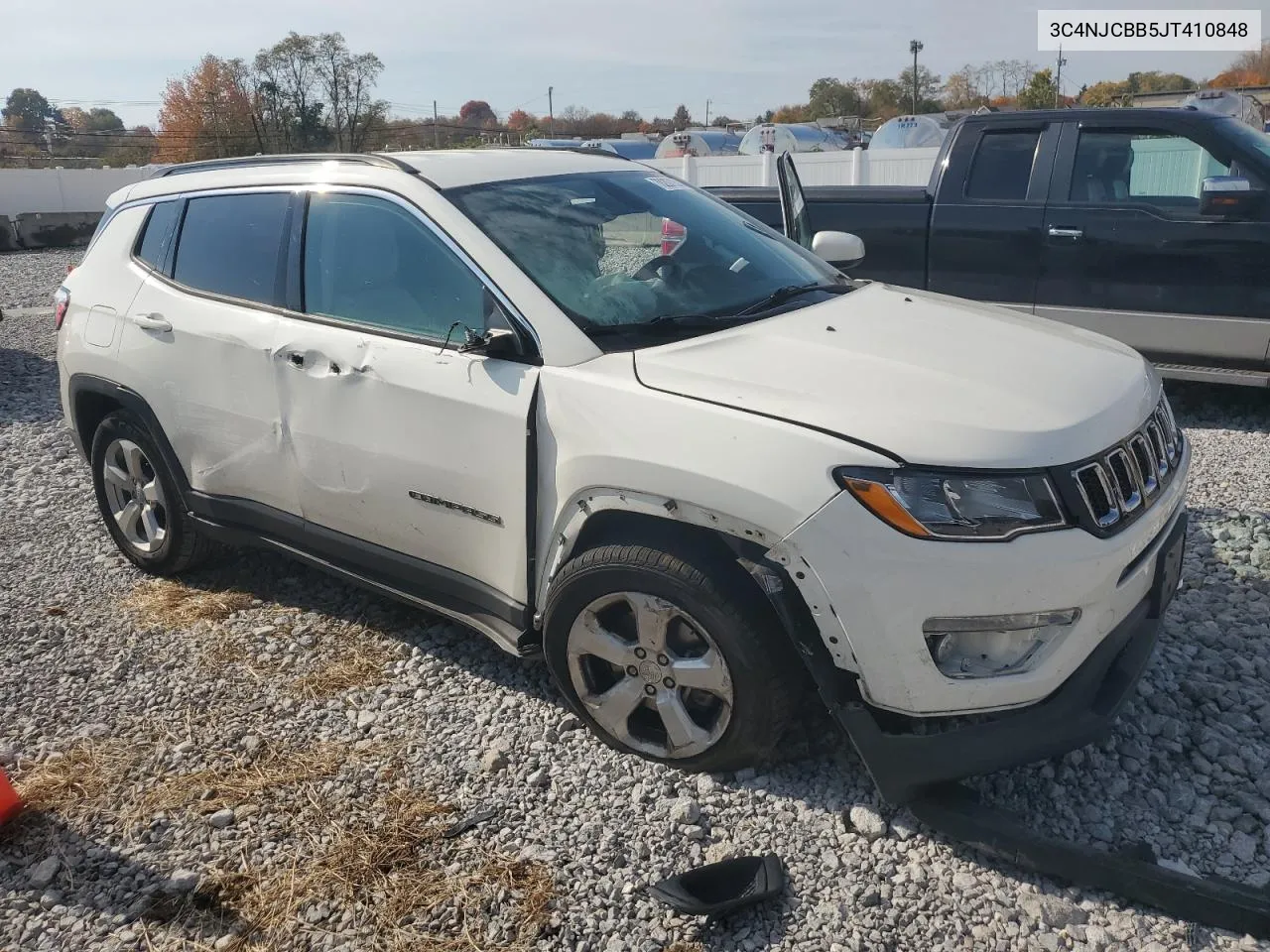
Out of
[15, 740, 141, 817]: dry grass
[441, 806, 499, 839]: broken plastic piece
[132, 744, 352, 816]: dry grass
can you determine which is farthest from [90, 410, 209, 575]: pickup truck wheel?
[441, 806, 499, 839]: broken plastic piece

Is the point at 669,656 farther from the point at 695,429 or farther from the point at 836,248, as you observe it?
the point at 836,248

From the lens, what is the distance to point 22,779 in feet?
10.7

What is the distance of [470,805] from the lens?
2986mm

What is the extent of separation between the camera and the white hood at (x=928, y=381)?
2.50 metres

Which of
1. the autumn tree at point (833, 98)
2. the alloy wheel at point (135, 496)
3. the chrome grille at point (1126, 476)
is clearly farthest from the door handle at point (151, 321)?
the autumn tree at point (833, 98)

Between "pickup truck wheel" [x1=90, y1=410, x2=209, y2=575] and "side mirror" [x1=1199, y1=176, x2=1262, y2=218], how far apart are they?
5870mm

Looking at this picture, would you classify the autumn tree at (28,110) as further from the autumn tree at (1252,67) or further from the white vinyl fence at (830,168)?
the autumn tree at (1252,67)

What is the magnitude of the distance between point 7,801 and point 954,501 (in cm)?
285

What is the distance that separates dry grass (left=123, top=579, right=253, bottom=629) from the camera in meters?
4.34

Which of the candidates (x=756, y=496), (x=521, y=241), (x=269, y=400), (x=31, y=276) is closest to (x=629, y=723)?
(x=756, y=496)

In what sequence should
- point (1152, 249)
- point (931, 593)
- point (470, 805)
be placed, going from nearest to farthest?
point (931, 593) < point (470, 805) < point (1152, 249)

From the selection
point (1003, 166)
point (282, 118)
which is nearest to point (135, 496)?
point (1003, 166)

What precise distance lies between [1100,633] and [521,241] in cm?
207

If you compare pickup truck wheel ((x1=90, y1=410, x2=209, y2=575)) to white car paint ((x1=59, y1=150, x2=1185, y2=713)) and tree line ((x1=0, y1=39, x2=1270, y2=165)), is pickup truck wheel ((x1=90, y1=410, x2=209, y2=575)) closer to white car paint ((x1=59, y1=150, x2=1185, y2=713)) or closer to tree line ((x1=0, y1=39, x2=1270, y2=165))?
white car paint ((x1=59, y1=150, x2=1185, y2=713))
